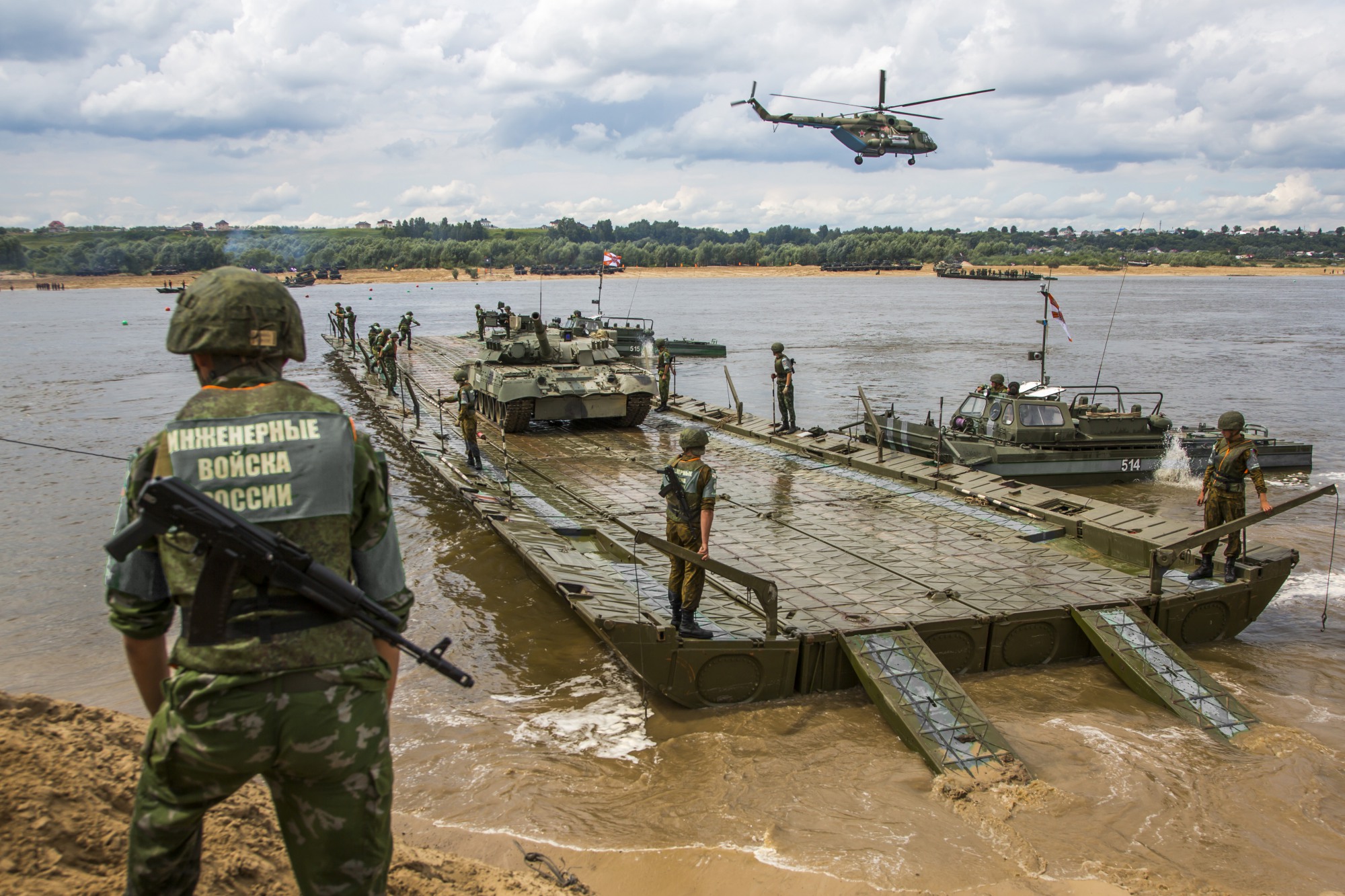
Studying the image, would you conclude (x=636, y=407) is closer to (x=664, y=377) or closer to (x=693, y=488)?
(x=664, y=377)

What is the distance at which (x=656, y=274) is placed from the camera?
6142 inches

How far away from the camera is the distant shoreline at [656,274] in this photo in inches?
4582

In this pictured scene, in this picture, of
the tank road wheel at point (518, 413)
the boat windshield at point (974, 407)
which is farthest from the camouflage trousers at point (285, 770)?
the boat windshield at point (974, 407)

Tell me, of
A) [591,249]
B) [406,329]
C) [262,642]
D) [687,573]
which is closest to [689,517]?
[687,573]

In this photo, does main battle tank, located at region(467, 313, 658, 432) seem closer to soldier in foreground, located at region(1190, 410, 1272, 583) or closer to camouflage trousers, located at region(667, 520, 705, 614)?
camouflage trousers, located at region(667, 520, 705, 614)

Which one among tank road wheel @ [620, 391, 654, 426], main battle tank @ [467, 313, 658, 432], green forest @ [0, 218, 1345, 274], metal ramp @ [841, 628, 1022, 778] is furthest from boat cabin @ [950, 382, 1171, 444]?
green forest @ [0, 218, 1345, 274]

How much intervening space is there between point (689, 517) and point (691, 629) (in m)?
0.88

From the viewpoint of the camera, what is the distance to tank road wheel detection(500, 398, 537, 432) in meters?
16.9

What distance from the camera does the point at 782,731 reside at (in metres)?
7.25

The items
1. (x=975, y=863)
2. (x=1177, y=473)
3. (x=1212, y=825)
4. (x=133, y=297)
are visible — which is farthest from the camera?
(x=133, y=297)

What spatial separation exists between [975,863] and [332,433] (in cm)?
469

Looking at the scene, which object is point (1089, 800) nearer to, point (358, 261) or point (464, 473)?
point (464, 473)

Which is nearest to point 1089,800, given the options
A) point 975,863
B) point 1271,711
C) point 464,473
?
point 975,863

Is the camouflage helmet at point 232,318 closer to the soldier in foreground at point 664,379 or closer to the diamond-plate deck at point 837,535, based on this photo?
the diamond-plate deck at point 837,535
